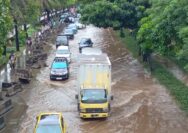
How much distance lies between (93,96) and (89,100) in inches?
17.6

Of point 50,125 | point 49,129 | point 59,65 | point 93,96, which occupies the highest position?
point 59,65

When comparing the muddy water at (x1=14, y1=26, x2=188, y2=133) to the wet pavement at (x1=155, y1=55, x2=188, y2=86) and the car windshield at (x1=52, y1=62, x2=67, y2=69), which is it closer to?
the car windshield at (x1=52, y1=62, x2=67, y2=69)

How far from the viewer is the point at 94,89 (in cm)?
2541

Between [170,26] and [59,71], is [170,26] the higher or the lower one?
the higher one

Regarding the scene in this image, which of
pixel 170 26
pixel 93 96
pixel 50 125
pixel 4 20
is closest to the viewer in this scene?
pixel 4 20

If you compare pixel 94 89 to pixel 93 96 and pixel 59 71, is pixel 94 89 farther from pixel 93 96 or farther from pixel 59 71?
pixel 59 71

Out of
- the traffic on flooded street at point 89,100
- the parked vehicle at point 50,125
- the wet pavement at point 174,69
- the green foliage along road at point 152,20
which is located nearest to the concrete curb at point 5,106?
the traffic on flooded street at point 89,100

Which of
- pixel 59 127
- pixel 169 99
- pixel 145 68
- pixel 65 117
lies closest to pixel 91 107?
pixel 65 117

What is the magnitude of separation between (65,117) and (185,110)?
6.84 meters

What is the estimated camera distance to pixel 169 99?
94.6ft

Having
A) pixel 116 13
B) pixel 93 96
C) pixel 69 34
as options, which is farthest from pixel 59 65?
pixel 69 34

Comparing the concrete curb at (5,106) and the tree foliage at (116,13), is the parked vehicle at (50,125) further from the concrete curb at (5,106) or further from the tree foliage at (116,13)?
the tree foliage at (116,13)

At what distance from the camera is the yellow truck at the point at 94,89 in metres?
24.3

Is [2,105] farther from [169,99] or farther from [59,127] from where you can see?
[169,99]
